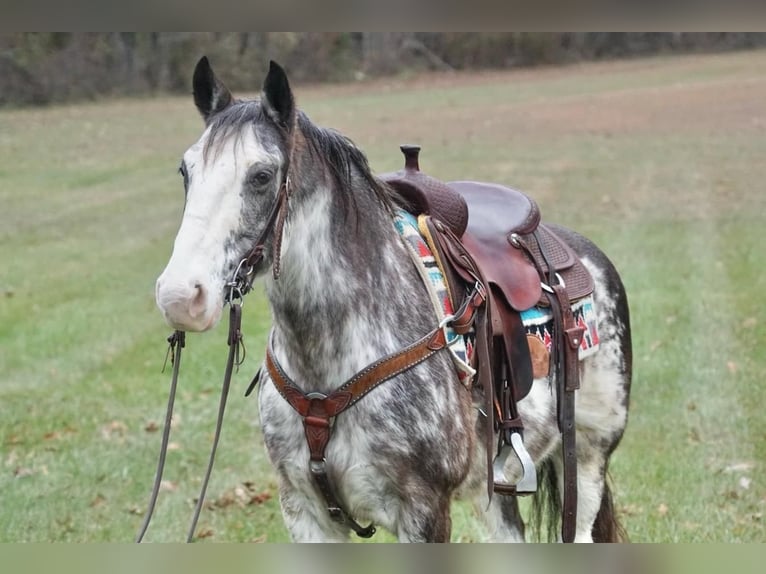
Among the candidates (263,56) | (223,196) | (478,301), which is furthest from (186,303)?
(263,56)

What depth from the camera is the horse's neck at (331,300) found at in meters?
2.53

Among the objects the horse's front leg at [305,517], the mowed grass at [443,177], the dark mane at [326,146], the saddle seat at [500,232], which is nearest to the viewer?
the dark mane at [326,146]

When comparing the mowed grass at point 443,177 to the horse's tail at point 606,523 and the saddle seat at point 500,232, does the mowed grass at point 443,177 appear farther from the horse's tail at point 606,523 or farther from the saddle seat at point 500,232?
the saddle seat at point 500,232

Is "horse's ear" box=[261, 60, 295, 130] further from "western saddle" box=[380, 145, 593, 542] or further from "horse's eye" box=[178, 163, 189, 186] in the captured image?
"western saddle" box=[380, 145, 593, 542]

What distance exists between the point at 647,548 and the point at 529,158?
1771 centimetres

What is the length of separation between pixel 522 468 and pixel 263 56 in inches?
405

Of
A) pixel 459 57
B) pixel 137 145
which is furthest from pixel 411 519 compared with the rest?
pixel 137 145

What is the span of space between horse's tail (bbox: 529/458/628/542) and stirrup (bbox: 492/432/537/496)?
712 mm

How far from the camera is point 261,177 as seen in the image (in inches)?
89.0

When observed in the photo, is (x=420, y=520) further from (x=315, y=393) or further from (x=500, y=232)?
(x=500, y=232)

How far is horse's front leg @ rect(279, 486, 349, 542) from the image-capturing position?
2.76 m

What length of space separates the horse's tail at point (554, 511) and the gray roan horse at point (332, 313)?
0.94 metres

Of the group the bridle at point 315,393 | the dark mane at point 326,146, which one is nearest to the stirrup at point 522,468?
the bridle at point 315,393

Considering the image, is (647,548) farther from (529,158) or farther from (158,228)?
(529,158)
